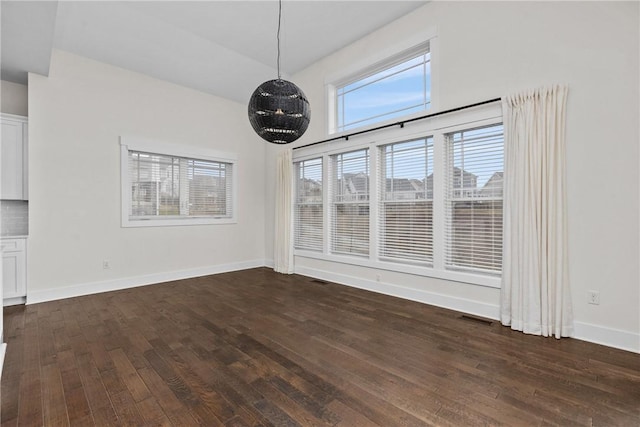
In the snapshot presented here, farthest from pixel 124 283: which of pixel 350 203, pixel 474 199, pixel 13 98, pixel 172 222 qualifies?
pixel 474 199

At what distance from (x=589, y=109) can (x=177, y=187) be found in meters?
5.85

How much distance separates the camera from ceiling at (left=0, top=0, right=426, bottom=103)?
3.47m

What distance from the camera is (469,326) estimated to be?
315 cm

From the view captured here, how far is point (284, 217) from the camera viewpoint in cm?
592

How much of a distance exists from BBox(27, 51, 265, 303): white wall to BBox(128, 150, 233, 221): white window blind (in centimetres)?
28

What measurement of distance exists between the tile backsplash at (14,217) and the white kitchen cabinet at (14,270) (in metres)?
0.45

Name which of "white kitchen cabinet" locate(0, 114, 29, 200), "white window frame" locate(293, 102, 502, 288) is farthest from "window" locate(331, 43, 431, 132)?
"white kitchen cabinet" locate(0, 114, 29, 200)

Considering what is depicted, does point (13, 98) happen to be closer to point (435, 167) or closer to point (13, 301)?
point (13, 301)

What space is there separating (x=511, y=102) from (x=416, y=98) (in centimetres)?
127

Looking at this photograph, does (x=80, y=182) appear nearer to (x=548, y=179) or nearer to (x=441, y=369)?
(x=441, y=369)

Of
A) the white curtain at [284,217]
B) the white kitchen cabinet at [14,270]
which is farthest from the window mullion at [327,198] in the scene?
the white kitchen cabinet at [14,270]

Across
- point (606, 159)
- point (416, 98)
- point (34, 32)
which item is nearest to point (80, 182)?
point (34, 32)

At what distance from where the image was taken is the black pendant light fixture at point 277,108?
2.45 metres

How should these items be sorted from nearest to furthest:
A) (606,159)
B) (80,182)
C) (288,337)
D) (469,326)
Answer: (606,159) < (288,337) < (469,326) < (80,182)
